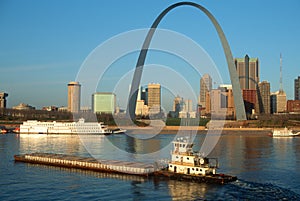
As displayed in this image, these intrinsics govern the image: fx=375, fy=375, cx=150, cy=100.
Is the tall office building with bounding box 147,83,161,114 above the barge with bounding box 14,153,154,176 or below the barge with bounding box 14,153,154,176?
above

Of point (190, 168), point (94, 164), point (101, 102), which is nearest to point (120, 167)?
point (94, 164)

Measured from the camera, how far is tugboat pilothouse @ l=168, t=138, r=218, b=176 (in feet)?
54.7

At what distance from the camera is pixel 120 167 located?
19.1m

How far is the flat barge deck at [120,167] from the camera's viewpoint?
53.1 feet

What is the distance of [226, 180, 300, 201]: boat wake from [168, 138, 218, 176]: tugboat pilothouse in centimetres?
139

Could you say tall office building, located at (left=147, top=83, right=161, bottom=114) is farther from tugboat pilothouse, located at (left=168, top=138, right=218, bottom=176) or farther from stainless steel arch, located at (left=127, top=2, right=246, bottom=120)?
tugboat pilothouse, located at (left=168, top=138, right=218, bottom=176)

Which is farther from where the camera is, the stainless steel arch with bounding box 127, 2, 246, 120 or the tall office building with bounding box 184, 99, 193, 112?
the tall office building with bounding box 184, 99, 193, 112

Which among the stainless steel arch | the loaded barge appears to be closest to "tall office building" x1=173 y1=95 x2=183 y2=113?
the stainless steel arch

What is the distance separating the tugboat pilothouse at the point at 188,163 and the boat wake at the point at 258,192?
1.39 metres

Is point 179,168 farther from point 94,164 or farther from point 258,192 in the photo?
point 94,164

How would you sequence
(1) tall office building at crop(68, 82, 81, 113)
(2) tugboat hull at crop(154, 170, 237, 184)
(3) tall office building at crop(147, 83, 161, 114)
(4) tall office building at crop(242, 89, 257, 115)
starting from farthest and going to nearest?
(1) tall office building at crop(68, 82, 81, 113), (4) tall office building at crop(242, 89, 257, 115), (3) tall office building at crop(147, 83, 161, 114), (2) tugboat hull at crop(154, 170, 237, 184)

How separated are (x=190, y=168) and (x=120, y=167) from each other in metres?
3.98

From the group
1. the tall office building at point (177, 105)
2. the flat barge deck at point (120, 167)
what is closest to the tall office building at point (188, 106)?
the tall office building at point (177, 105)

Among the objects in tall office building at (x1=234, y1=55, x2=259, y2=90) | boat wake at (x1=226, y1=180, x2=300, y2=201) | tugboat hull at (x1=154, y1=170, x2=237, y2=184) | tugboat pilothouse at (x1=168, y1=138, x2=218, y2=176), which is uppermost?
tall office building at (x1=234, y1=55, x2=259, y2=90)
